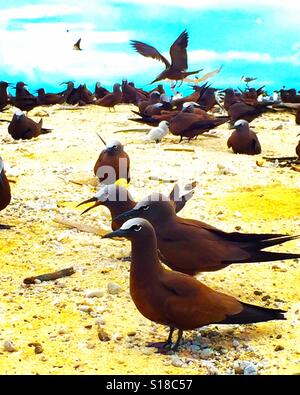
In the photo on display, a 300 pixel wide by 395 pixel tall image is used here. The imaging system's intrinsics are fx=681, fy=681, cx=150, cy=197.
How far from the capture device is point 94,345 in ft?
13.7

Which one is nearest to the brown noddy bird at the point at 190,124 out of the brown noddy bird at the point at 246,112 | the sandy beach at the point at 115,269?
the sandy beach at the point at 115,269

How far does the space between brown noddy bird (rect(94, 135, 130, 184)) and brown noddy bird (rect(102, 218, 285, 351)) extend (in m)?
4.51

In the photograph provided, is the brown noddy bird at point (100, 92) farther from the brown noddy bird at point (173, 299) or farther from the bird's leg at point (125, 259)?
the brown noddy bird at point (173, 299)

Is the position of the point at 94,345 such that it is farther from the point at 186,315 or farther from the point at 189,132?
the point at 189,132

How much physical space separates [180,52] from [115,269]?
13.4m

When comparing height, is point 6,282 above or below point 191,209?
below

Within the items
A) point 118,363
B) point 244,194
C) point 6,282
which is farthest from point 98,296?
point 244,194

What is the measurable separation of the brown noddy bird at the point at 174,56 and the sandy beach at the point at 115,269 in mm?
6682

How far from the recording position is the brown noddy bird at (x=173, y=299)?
3.98 meters

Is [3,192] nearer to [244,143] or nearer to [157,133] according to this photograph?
[157,133]

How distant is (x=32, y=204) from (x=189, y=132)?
17.3 ft

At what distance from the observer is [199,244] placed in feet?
15.8

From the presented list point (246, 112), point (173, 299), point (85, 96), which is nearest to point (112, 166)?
point (173, 299)

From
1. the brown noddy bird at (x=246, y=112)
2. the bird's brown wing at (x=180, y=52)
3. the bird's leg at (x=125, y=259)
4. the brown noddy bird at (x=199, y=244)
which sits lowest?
the bird's leg at (x=125, y=259)
